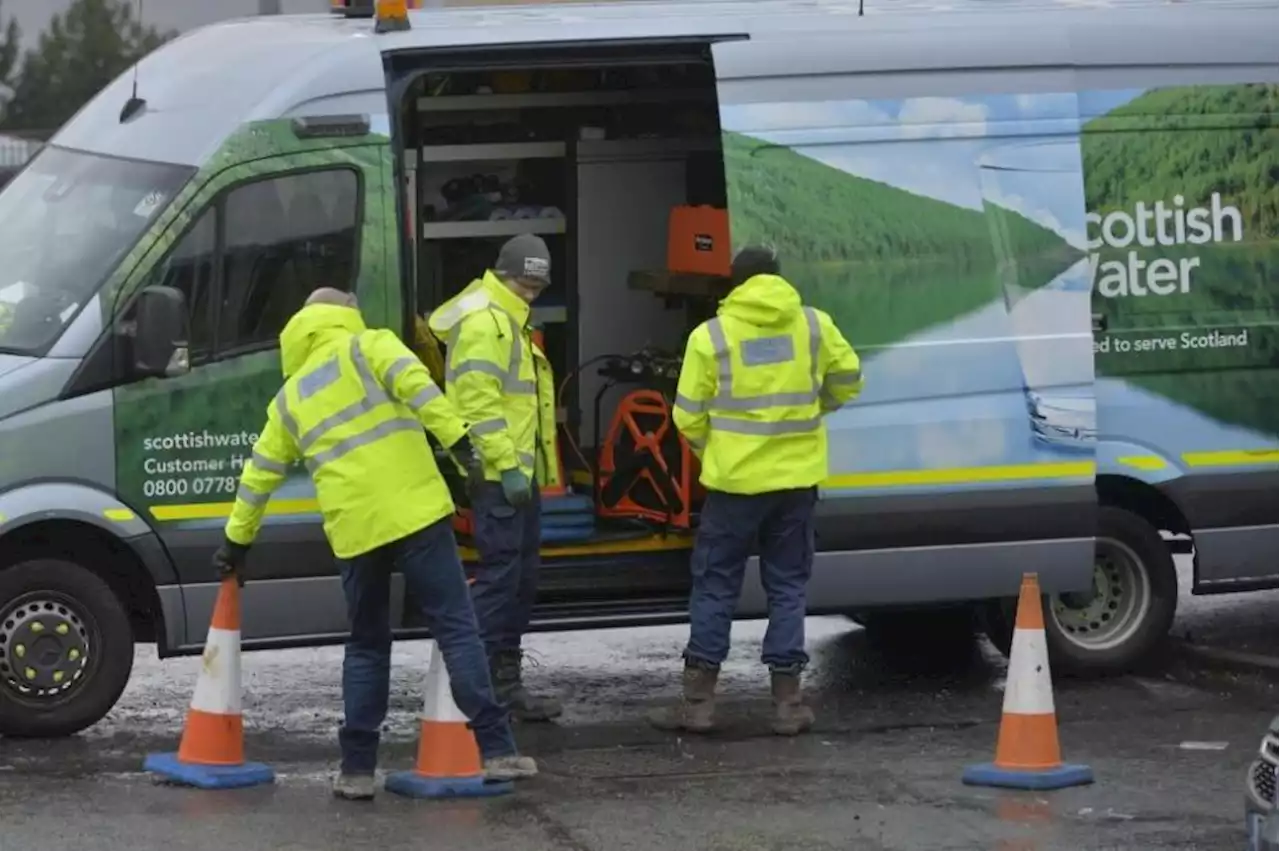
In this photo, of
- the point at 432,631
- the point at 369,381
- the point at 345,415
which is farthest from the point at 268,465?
the point at 432,631

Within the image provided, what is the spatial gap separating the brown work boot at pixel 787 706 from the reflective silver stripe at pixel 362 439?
6.76 ft

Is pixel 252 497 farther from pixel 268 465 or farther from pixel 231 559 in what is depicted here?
pixel 231 559

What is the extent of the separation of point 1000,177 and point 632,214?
6.66ft

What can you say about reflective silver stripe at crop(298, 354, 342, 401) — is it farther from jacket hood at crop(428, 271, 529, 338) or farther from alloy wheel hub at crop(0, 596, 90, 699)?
alloy wheel hub at crop(0, 596, 90, 699)

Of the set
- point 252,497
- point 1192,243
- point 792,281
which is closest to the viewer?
point 252,497

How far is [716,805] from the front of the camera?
7.86m

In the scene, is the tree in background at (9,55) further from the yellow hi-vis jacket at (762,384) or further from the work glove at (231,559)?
the work glove at (231,559)

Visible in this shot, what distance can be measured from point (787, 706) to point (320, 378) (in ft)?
7.81

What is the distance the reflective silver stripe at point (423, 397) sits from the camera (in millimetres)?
7508

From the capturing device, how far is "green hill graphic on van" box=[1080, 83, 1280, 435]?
31.8 ft

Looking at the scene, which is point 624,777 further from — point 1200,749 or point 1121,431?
point 1121,431

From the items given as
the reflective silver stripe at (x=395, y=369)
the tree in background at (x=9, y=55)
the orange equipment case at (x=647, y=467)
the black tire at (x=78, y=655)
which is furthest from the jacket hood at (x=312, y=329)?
the tree in background at (x=9, y=55)

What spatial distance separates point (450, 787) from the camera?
7.92 meters

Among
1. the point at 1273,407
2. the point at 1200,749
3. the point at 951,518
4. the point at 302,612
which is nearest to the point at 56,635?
the point at 302,612
